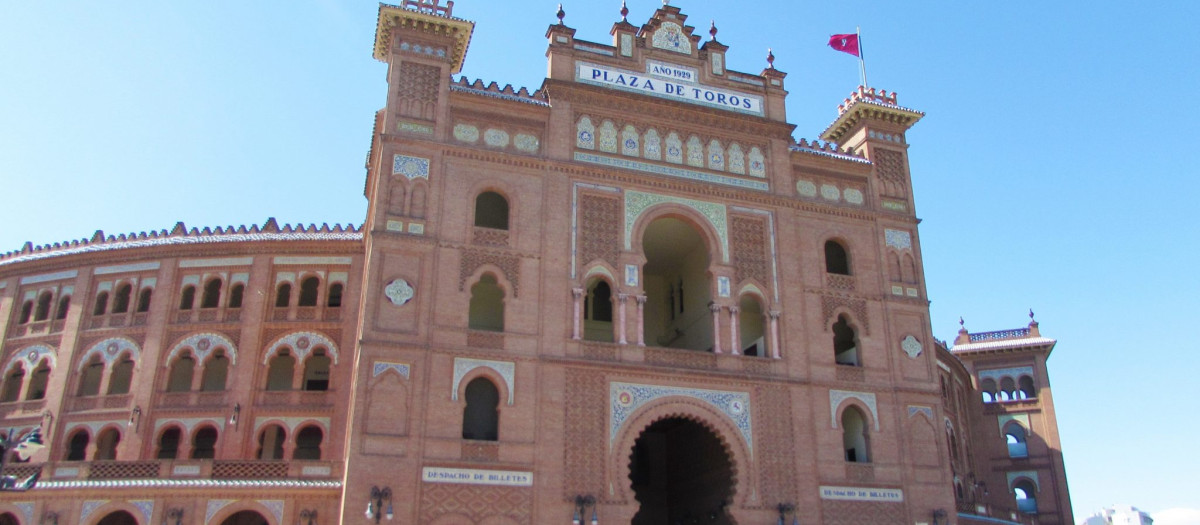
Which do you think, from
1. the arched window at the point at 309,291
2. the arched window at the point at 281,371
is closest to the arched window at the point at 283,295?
the arched window at the point at 309,291

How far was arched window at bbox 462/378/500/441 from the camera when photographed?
2384cm

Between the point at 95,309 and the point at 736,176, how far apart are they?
19784 millimetres

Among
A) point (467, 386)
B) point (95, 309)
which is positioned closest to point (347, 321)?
point (467, 386)

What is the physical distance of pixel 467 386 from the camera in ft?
78.1

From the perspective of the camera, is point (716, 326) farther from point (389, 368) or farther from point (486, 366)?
point (389, 368)

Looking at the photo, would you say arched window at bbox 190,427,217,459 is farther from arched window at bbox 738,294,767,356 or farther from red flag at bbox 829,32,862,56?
red flag at bbox 829,32,862,56

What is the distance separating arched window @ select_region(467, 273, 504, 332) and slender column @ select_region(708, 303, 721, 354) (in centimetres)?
581

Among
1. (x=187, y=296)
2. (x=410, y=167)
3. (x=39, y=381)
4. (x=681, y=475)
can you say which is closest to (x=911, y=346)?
(x=681, y=475)

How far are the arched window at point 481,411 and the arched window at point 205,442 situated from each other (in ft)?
27.3

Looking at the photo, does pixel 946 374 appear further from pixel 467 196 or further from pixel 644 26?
pixel 467 196

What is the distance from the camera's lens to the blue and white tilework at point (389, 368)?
21522 mm

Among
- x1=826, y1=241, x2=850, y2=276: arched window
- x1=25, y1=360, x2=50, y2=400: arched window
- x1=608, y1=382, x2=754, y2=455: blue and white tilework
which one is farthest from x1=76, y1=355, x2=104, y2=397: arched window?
x1=826, y1=241, x2=850, y2=276: arched window

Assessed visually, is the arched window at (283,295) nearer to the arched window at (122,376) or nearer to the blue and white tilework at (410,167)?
the arched window at (122,376)

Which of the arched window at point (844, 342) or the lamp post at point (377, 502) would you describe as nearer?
the lamp post at point (377, 502)
